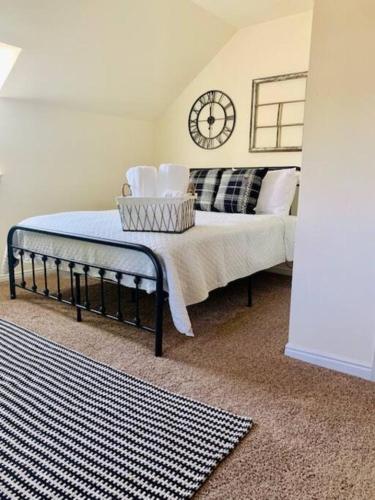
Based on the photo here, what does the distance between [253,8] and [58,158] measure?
2.27 m

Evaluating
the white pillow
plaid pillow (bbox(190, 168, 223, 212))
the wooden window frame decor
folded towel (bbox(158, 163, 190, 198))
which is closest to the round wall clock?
the wooden window frame decor

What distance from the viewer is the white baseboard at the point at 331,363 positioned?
1860 millimetres

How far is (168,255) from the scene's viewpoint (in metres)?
1.96

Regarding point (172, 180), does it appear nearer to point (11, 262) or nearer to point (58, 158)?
point (11, 262)

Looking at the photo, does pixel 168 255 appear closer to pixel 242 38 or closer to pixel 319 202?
pixel 319 202

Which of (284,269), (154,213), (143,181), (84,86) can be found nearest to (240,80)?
(84,86)

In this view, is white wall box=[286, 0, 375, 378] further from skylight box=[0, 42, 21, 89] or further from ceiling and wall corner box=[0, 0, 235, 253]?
skylight box=[0, 42, 21, 89]

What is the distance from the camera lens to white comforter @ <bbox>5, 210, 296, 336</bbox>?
200cm

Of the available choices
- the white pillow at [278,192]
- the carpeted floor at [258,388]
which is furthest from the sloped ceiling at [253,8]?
the carpeted floor at [258,388]

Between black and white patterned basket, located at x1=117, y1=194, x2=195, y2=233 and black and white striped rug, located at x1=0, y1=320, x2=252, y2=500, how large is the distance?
0.82 metres

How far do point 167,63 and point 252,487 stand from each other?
381cm

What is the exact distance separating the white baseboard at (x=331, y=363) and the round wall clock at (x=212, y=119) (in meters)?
2.75

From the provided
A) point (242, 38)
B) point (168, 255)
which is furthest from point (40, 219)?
point (242, 38)

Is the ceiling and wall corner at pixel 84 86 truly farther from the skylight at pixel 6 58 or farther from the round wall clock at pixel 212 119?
the round wall clock at pixel 212 119
